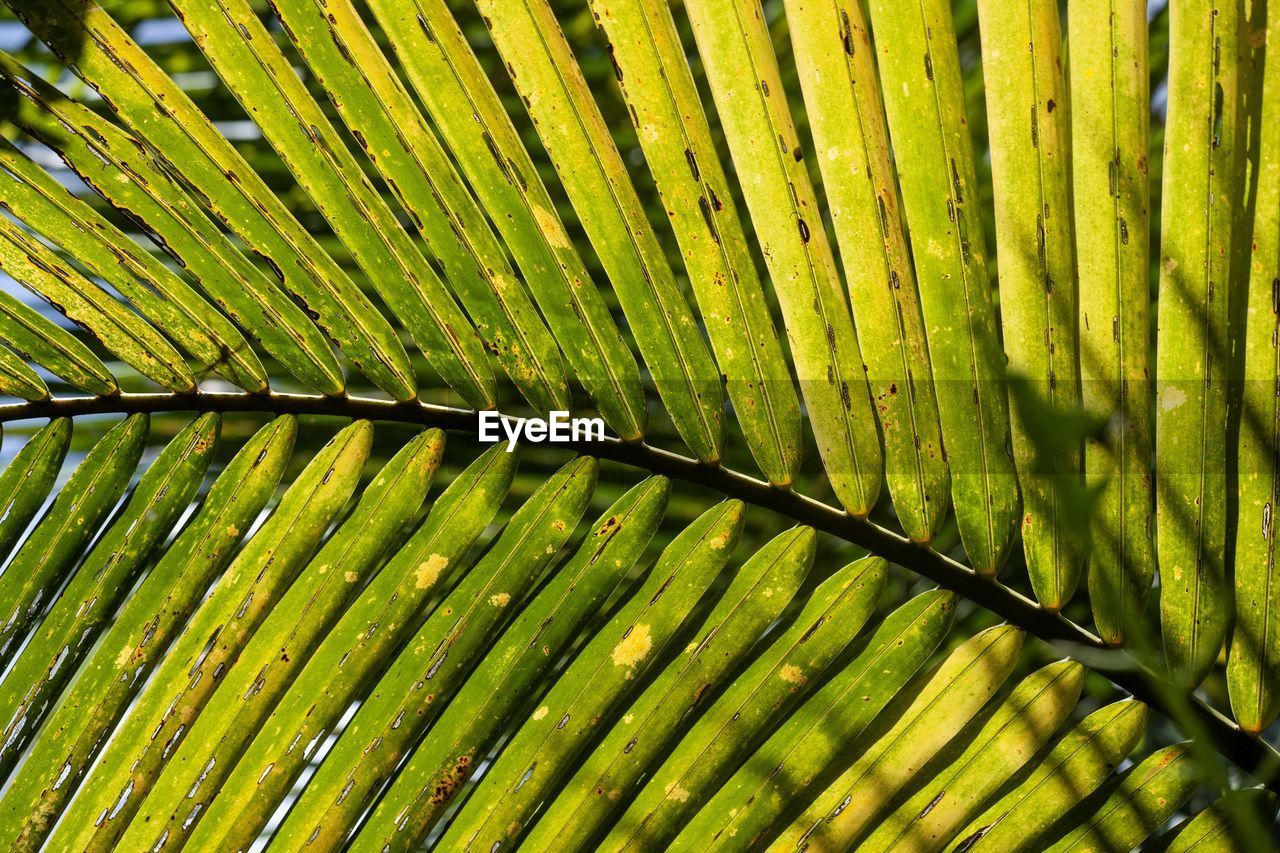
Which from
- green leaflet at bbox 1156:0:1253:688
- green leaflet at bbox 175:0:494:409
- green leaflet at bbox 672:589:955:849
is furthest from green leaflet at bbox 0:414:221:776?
green leaflet at bbox 1156:0:1253:688

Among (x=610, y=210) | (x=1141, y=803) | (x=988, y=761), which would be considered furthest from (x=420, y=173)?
(x=1141, y=803)

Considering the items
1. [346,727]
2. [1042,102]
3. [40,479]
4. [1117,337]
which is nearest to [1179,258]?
[1117,337]

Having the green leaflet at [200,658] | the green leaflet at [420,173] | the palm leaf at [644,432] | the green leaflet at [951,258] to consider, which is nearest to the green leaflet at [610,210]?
the palm leaf at [644,432]

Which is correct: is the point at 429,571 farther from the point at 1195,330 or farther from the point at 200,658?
the point at 1195,330

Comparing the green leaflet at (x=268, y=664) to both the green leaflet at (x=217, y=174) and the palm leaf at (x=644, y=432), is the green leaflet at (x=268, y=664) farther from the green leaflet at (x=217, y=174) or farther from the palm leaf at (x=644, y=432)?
the green leaflet at (x=217, y=174)

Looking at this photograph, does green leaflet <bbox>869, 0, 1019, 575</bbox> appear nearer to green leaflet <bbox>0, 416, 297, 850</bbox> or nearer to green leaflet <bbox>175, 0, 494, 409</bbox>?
green leaflet <bbox>175, 0, 494, 409</bbox>
